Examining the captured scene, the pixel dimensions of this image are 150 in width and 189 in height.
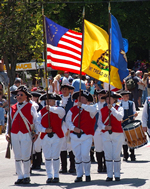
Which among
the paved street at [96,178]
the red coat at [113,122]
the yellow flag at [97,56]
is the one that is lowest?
the paved street at [96,178]

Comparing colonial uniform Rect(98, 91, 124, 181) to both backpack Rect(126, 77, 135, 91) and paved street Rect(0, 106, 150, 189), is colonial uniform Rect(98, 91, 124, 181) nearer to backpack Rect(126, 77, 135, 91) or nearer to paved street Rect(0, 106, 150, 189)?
paved street Rect(0, 106, 150, 189)

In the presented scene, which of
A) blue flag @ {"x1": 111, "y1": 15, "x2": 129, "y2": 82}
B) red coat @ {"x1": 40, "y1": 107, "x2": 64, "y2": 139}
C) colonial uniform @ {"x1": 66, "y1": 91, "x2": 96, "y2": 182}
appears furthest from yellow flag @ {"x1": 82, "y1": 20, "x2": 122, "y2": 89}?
red coat @ {"x1": 40, "y1": 107, "x2": 64, "y2": 139}

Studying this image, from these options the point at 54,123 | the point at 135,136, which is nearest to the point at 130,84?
the point at 135,136

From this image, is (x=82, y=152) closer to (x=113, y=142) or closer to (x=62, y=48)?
(x=113, y=142)

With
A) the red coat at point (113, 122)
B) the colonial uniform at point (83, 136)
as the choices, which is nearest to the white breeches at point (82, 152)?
the colonial uniform at point (83, 136)

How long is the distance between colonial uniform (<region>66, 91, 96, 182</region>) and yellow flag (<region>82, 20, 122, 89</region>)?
53cm

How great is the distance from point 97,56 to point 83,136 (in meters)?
1.69

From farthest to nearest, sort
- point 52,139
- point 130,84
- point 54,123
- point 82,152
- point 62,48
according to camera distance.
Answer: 1. point 130,84
2. point 62,48
3. point 54,123
4. point 52,139
5. point 82,152

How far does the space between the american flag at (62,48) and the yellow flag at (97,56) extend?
54cm

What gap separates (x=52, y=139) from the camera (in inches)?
362

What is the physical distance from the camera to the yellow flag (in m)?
9.57

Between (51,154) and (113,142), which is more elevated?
(113,142)

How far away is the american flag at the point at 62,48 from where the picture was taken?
9898mm

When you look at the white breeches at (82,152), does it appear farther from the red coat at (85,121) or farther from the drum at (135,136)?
the drum at (135,136)
